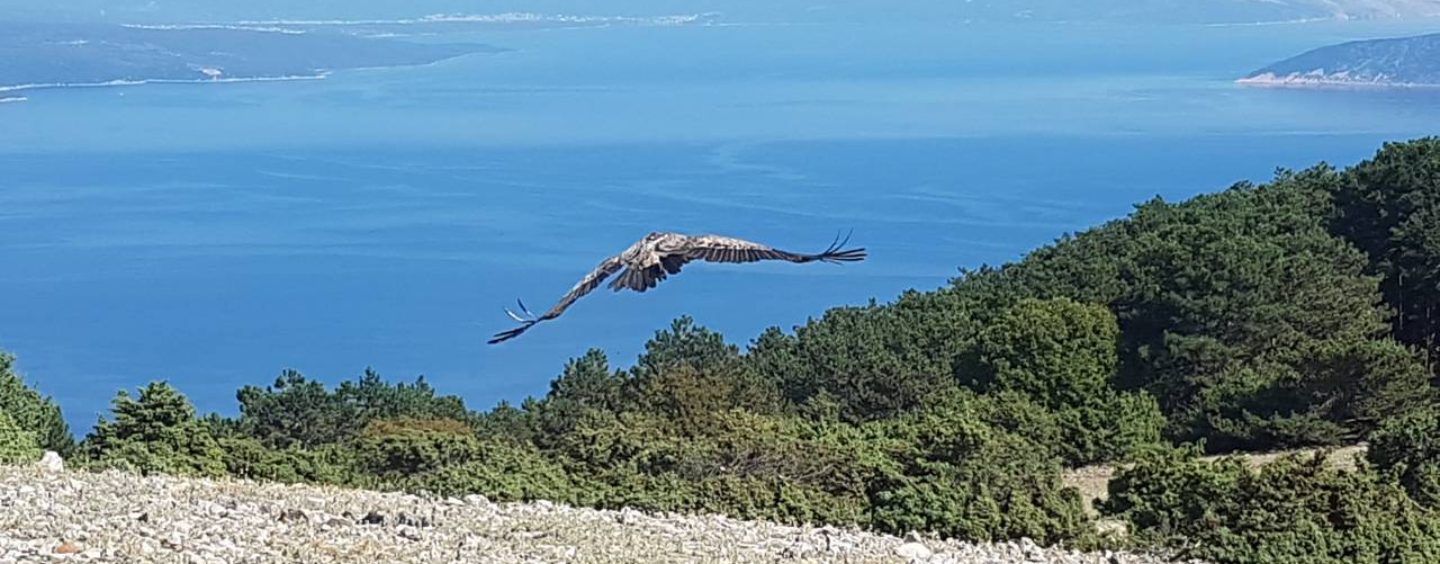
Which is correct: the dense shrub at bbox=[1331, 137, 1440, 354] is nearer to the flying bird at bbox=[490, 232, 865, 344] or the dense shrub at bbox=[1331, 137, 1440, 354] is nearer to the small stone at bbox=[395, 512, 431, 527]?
the small stone at bbox=[395, 512, 431, 527]

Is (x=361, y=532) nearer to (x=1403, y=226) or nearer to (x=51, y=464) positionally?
(x=51, y=464)

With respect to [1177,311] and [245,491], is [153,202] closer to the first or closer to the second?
[1177,311]

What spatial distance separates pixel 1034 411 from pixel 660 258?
17.3 metres

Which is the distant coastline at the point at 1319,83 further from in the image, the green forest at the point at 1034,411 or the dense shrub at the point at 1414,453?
the dense shrub at the point at 1414,453

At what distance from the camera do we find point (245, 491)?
14.4 meters

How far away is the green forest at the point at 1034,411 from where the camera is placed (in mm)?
15969

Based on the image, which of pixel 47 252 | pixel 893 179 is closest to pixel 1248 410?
pixel 47 252

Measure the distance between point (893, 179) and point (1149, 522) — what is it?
332ft

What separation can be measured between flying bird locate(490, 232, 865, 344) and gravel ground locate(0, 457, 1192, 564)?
278cm

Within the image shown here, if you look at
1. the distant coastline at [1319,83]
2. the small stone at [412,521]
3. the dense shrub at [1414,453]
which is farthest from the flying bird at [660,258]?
the distant coastline at [1319,83]

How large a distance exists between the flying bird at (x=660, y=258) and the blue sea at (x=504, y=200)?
53.5m

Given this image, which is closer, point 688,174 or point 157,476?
point 157,476

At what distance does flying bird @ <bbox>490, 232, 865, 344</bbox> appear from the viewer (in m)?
9.45

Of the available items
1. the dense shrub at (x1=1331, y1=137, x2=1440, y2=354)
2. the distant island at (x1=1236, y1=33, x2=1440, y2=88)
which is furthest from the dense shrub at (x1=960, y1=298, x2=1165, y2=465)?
the distant island at (x1=1236, y1=33, x2=1440, y2=88)
